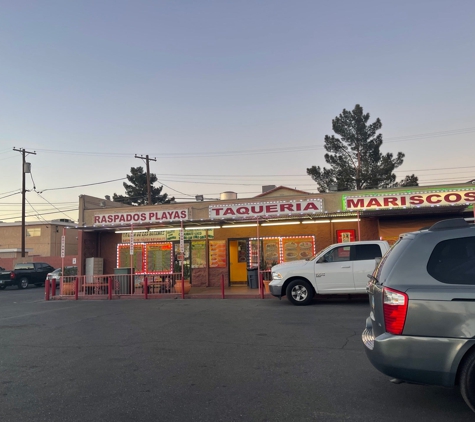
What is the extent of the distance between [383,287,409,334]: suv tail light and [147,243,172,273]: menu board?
17.5 metres

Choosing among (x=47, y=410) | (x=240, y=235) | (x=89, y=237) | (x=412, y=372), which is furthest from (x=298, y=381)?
(x=89, y=237)

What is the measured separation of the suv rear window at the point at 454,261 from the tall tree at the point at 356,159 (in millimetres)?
34772

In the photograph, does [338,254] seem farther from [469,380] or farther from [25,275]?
[25,275]

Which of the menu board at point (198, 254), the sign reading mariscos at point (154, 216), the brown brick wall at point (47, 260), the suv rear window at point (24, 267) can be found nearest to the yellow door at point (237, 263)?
the menu board at point (198, 254)

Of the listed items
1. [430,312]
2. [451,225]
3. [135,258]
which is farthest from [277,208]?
[430,312]

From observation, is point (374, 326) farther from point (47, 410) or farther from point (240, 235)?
point (240, 235)

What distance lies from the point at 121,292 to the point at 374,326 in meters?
14.6

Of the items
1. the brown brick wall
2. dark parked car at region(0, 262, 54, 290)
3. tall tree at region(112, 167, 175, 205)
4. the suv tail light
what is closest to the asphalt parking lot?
the suv tail light

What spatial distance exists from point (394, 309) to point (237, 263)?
16.3 m

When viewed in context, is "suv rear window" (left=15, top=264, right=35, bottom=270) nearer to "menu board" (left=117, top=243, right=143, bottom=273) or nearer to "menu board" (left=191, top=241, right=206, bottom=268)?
"menu board" (left=117, top=243, right=143, bottom=273)

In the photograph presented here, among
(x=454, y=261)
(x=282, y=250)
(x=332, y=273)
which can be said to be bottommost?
(x=332, y=273)

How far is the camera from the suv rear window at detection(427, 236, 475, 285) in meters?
4.13

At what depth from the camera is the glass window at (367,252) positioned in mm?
12516

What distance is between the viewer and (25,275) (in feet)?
92.0
